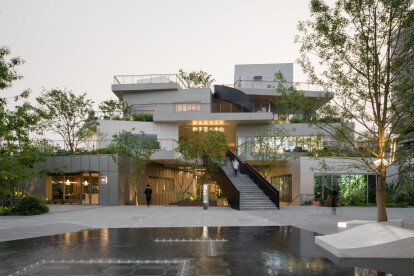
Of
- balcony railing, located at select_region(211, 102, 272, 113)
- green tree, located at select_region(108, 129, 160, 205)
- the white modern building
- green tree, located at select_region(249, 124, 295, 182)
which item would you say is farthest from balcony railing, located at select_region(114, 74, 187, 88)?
green tree, located at select_region(249, 124, 295, 182)

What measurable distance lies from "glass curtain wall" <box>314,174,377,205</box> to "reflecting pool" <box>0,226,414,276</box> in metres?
17.0

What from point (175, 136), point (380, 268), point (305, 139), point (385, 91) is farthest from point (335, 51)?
point (175, 136)

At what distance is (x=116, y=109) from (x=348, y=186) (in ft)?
80.4

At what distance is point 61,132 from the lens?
114ft

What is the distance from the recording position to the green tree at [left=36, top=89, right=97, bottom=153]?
33875 mm

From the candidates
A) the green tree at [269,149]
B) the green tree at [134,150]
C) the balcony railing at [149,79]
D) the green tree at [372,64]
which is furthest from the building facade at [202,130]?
the green tree at [372,64]

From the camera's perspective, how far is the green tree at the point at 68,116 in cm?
3388

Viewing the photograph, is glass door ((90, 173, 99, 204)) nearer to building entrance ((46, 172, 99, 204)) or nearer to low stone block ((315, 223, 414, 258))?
building entrance ((46, 172, 99, 204))

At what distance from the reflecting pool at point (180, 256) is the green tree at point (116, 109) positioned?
26.4 metres

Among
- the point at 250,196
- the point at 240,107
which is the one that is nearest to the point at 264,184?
the point at 250,196

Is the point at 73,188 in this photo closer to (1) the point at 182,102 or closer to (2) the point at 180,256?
(1) the point at 182,102

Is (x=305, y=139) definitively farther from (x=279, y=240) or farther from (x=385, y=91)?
(x=279, y=240)

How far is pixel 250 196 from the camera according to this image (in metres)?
24.7

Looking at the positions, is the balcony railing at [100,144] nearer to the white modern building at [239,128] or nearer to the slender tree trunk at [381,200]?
the white modern building at [239,128]
